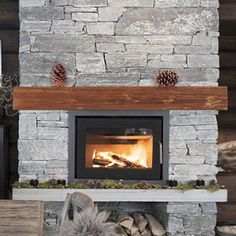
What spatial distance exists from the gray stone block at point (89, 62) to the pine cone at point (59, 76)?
0.12 m

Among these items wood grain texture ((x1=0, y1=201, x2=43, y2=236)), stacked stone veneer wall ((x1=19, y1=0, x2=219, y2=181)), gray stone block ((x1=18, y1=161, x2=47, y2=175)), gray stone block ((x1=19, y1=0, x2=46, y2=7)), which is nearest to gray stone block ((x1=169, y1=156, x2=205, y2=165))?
stacked stone veneer wall ((x1=19, y1=0, x2=219, y2=181))

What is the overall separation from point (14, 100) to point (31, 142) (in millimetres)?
342

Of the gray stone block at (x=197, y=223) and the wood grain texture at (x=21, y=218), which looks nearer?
the wood grain texture at (x=21, y=218)

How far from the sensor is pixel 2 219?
1796 millimetres

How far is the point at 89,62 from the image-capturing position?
3596 millimetres

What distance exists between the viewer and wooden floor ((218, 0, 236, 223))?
4.21m

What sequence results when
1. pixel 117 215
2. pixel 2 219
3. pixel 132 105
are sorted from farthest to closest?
pixel 117 215, pixel 132 105, pixel 2 219

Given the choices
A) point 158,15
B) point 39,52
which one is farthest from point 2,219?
point 158,15

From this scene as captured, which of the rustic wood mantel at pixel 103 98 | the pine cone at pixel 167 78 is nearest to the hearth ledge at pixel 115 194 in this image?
the rustic wood mantel at pixel 103 98

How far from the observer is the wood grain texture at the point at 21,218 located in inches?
70.2

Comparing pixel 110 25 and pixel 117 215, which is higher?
pixel 110 25

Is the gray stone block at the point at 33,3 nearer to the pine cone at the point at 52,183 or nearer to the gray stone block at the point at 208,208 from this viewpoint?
the pine cone at the point at 52,183

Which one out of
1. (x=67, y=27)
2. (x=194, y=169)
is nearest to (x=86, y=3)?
(x=67, y=27)

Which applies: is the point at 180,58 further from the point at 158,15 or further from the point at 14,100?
the point at 14,100
